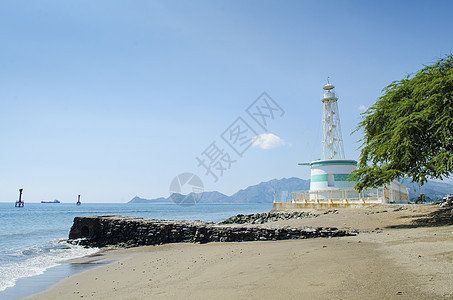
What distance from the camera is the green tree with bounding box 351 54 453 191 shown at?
11.9 meters

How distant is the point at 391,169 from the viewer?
520 inches

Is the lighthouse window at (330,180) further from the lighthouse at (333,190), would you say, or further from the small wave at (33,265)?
the small wave at (33,265)

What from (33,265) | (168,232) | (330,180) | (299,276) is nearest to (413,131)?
(299,276)

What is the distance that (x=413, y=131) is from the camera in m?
12.3

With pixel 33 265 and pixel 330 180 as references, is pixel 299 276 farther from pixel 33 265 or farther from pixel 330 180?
pixel 330 180

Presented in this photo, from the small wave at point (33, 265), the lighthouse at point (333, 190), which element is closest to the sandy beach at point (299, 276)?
the small wave at point (33, 265)

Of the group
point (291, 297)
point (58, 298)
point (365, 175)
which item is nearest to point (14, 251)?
point (58, 298)

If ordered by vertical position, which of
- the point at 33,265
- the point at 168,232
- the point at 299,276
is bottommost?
the point at 33,265

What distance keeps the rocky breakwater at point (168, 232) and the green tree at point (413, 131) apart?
4036 mm

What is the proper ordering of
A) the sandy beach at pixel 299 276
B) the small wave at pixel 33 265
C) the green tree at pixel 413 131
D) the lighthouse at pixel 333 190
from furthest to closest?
the lighthouse at pixel 333 190
the green tree at pixel 413 131
the small wave at pixel 33 265
the sandy beach at pixel 299 276

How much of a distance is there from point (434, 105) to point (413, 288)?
1014 cm

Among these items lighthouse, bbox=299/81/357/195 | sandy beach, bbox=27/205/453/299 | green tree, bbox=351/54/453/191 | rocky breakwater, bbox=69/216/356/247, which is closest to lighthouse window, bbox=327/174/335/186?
lighthouse, bbox=299/81/357/195

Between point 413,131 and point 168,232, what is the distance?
1230cm

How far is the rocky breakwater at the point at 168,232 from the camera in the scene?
1199 centimetres
